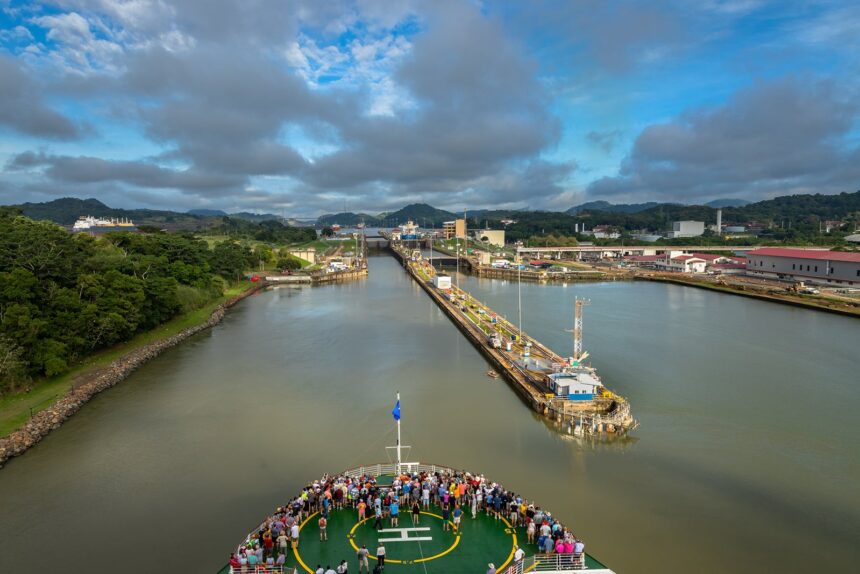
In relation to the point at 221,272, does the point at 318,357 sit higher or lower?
lower

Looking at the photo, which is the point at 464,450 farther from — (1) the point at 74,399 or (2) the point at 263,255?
A: (2) the point at 263,255

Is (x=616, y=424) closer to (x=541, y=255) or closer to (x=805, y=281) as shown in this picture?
(x=805, y=281)

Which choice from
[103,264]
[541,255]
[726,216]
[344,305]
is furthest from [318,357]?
[726,216]

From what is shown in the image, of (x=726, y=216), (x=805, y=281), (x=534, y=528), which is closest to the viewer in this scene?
(x=534, y=528)

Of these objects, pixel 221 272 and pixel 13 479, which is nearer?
pixel 13 479

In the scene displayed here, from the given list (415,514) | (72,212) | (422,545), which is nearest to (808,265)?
(415,514)

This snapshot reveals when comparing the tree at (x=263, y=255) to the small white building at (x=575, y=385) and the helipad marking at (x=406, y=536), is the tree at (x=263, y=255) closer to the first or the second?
the small white building at (x=575, y=385)
